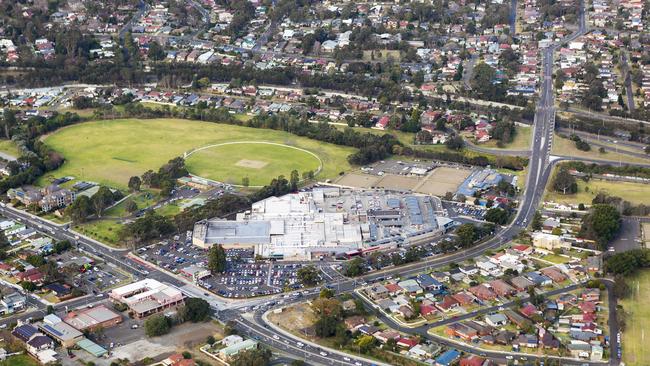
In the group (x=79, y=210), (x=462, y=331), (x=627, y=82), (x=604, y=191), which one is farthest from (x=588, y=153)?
(x=79, y=210)

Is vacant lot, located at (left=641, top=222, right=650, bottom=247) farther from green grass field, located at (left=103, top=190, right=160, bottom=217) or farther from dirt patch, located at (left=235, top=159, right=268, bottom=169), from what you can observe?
green grass field, located at (left=103, top=190, right=160, bottom=217)

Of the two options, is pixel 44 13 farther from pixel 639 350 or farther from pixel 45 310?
pixel 639 350

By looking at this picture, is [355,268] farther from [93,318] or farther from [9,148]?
[9,148]

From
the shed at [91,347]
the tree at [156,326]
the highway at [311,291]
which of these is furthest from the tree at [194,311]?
the shed at [91,347]

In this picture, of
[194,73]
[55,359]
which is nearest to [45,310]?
[55,359]

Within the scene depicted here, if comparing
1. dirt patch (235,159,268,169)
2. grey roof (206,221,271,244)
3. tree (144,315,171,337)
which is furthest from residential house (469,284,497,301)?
dirt patch (235,159,268,169)

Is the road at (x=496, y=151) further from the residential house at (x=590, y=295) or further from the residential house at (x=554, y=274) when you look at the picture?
the residential house at (x=590, y=295)
